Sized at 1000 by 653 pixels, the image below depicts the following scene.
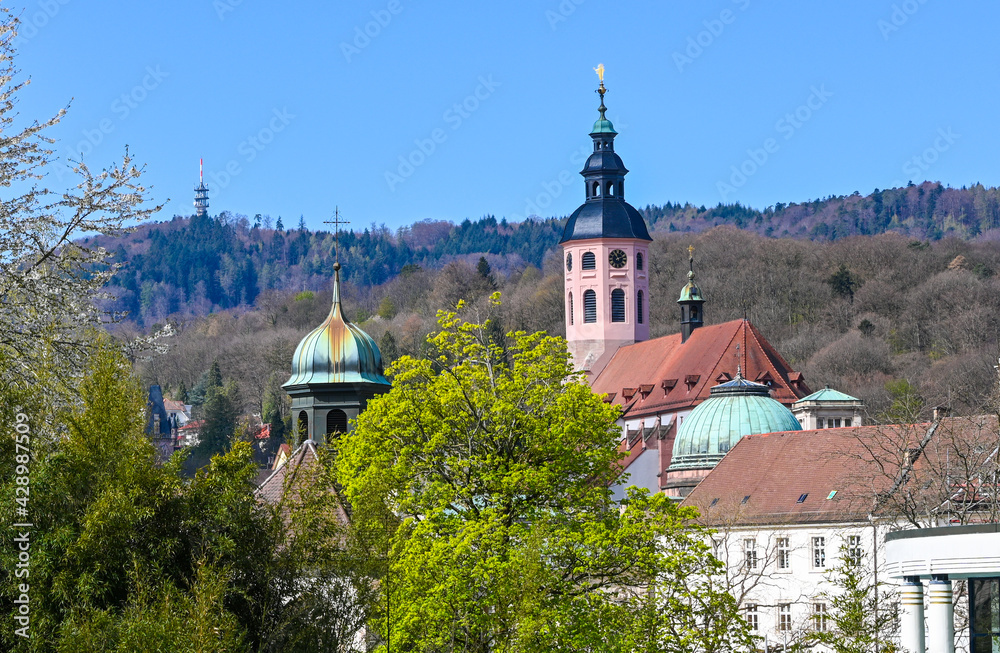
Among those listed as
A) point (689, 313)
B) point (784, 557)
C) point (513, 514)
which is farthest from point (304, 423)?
point (689, 313)

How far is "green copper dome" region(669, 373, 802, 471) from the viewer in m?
62.9

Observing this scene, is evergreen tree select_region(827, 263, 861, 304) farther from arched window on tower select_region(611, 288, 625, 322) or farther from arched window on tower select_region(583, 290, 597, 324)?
arched window on tower select_region(583, 290, 597, 324)

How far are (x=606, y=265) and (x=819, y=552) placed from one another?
4604 centimetres

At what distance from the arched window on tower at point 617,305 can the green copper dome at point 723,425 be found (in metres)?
28.4

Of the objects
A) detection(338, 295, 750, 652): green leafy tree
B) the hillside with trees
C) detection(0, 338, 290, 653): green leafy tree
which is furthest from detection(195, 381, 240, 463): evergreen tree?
detection(0, 338, 290, 653): green leafy tree

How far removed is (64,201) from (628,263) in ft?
264

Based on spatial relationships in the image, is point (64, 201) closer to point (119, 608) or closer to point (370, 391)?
point (119, 608)

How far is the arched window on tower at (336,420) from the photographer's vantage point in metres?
40.4

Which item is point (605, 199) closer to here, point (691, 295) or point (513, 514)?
point (691, 295)

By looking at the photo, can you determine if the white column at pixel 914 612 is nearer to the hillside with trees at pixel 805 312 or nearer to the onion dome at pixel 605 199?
the hillside with trees at pixel 805 312

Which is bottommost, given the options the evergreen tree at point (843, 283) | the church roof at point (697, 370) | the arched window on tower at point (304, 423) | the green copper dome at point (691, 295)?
the arched window on tower at point (304, 423)

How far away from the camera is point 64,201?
14.7 meters

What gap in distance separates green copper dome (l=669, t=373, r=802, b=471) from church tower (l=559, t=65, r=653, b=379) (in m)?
28.0

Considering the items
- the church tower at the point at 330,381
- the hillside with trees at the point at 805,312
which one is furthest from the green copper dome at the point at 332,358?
the hillside with trees at the point at 805,312
